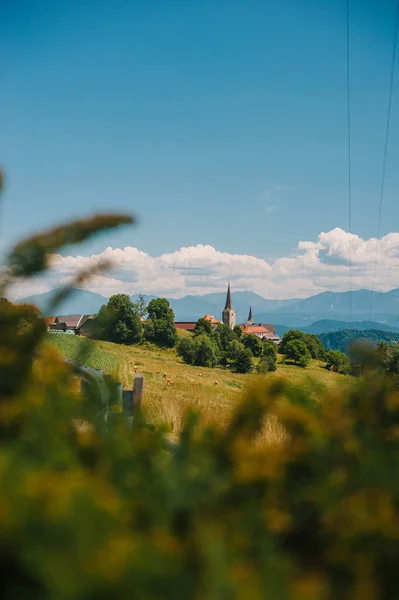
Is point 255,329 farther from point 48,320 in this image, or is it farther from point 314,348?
point 48,320

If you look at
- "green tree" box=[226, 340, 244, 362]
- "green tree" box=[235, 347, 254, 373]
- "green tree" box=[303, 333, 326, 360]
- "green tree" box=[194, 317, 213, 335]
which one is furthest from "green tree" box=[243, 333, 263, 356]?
"green tree" box=[235, 347, 254, 373]

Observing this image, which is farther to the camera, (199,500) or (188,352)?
(188,352)

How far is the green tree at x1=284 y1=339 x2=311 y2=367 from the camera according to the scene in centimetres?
7700

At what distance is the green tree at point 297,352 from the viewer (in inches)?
3031

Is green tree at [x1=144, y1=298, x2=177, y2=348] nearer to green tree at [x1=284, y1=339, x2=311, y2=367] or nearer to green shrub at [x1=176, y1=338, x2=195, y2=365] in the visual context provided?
green shrub at [x1=176, y1=338, x2=195, y2=365]

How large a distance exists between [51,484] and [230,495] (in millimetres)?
347

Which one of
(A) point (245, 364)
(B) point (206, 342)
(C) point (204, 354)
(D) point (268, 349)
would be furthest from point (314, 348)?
(C) point (204, 354)

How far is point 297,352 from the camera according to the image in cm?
7788

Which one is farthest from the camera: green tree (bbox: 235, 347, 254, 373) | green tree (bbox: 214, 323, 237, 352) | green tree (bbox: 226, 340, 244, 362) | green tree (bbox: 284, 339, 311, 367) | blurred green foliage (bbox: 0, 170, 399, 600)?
green tree (bbox: 214, 323, 237, 352)

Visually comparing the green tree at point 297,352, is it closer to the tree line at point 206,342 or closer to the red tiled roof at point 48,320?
the tree line at point 206,342

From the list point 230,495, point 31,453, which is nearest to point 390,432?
point 230,495

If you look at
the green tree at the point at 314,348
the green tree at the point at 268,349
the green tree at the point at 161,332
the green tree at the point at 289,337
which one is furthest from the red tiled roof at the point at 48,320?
the green tree at the point at 314,348

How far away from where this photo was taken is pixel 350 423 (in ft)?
3.31

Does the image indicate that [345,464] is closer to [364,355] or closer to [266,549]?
[266,549]
